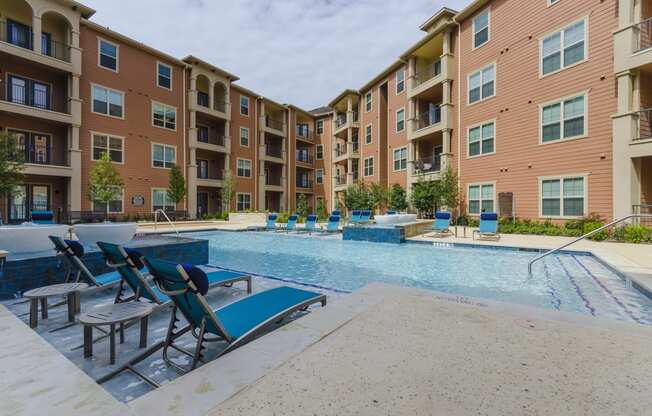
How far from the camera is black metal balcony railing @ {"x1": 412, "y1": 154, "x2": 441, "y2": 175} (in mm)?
21219

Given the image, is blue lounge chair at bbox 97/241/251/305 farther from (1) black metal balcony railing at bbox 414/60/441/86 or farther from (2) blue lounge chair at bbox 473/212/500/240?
(1) black metal balcony railing at bbox 414/60/441/86

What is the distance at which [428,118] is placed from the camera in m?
22.0

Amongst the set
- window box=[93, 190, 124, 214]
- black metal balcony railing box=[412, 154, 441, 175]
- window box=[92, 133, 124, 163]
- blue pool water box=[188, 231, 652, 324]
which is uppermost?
window box=[92, 133, 124, 163]

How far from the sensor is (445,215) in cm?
1373

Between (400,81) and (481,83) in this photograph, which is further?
(400,81)

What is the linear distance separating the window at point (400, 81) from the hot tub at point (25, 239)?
23.2 m

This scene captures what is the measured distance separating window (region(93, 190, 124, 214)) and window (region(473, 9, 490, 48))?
24.2m

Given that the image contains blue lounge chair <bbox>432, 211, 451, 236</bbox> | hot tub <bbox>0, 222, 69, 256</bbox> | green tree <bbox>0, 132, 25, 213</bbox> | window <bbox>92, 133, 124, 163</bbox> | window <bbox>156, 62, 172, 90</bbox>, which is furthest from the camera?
window <bbox>156, 62, 172, 90</bbox>

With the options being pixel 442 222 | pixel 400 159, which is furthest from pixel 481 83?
pixel 442 222

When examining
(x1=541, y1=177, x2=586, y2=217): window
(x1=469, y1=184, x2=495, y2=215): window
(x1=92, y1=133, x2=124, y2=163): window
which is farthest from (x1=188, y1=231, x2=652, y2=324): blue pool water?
(x1=92, y1=133, x2=124, y2=163): window

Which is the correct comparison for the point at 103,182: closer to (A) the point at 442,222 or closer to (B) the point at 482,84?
(A) the point at 442,222

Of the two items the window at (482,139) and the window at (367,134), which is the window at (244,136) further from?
the window at (482,139)

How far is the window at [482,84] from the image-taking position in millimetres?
17094

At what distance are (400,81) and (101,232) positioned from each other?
74.8ft
